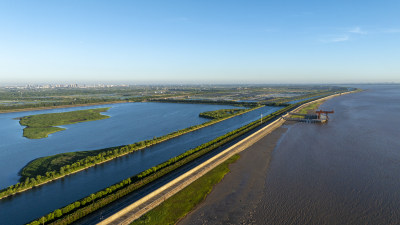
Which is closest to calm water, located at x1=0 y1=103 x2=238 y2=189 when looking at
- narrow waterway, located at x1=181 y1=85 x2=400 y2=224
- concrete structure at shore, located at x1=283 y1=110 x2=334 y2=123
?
narrow waterway, located at x1=181 y1=85 x2=400 y2=224

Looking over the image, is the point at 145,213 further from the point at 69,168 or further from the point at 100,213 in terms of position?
the point at 69,168

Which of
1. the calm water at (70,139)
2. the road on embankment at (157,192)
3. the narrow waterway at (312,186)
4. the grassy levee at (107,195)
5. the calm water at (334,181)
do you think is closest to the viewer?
the grassy levee at (107,195)

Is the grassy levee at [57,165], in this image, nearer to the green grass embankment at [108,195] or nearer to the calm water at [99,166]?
the calm water at [99,166]

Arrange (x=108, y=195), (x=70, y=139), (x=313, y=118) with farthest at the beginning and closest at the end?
(x=313, y=118) < (x=70, y=139) < (x=108, y=195)

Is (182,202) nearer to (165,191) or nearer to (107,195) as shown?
(165,191)

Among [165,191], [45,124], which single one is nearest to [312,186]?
[165,191]

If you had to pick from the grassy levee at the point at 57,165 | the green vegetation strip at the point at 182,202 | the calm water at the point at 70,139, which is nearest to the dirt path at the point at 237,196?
the green vegetation strip at the point at 182,202
